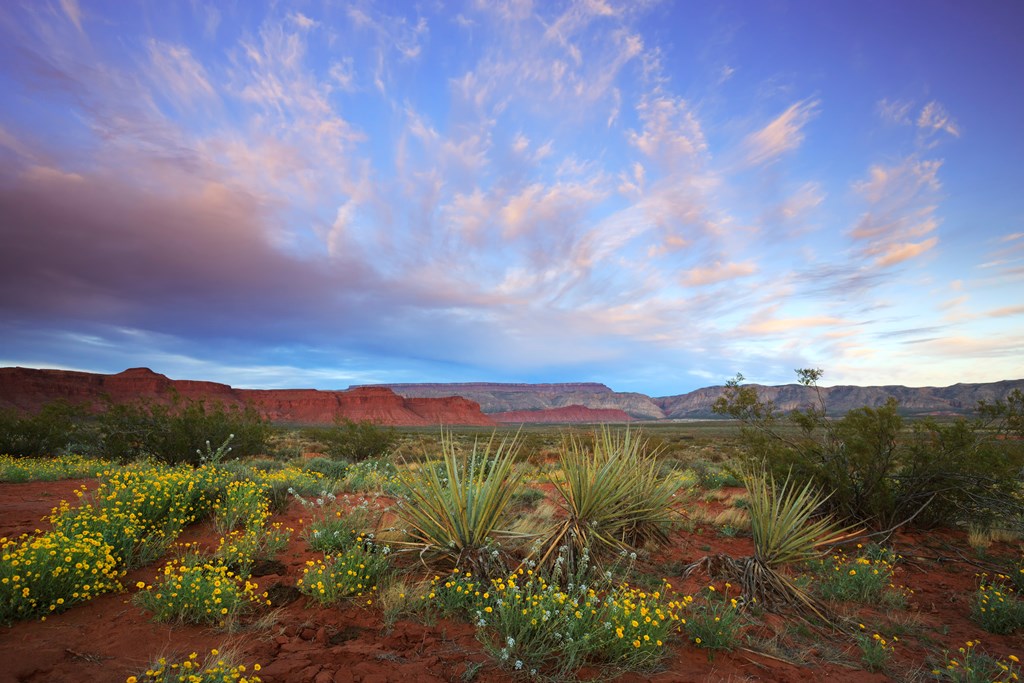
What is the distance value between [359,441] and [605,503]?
15356 millimetres

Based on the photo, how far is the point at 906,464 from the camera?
356 inches

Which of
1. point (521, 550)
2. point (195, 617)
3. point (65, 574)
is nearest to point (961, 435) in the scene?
point (521, 550)

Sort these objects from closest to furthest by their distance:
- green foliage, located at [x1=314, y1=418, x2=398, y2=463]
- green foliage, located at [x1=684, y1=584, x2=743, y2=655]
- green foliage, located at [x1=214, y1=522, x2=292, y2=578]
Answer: green foliage, located at [x1=684, y1=584, x2=743, y2=655], green foliage, located at [x1=214, y1=522, x2=292, y2=578], green foliage, located at [x1=314, y1=418, x2=398, y2=463]

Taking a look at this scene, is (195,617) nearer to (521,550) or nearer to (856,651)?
(521,550)

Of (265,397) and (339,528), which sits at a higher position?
(265,397)

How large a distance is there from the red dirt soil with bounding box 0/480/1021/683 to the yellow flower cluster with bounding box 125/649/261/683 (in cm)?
17

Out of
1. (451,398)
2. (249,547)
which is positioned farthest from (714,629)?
(451,398)

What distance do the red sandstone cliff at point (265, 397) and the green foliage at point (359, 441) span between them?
64.0 metres

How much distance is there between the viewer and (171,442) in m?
13.7

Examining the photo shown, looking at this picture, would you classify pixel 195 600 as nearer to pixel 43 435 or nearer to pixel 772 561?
pixel 772 561

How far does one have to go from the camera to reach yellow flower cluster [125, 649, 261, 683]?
2.79 meters

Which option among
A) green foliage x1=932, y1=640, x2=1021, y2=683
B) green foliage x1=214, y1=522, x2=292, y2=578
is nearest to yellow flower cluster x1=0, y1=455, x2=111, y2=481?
green foliage x1=214, y1=522, x2=292, y2=578

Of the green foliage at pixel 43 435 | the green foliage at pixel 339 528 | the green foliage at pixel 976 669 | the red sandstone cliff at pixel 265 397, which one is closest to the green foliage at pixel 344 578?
the green foliage at pixel 339 528

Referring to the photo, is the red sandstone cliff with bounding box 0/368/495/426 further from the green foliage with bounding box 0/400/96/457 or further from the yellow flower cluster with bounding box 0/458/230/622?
the yellow flower cluster with bounding box 0/458/230/622
